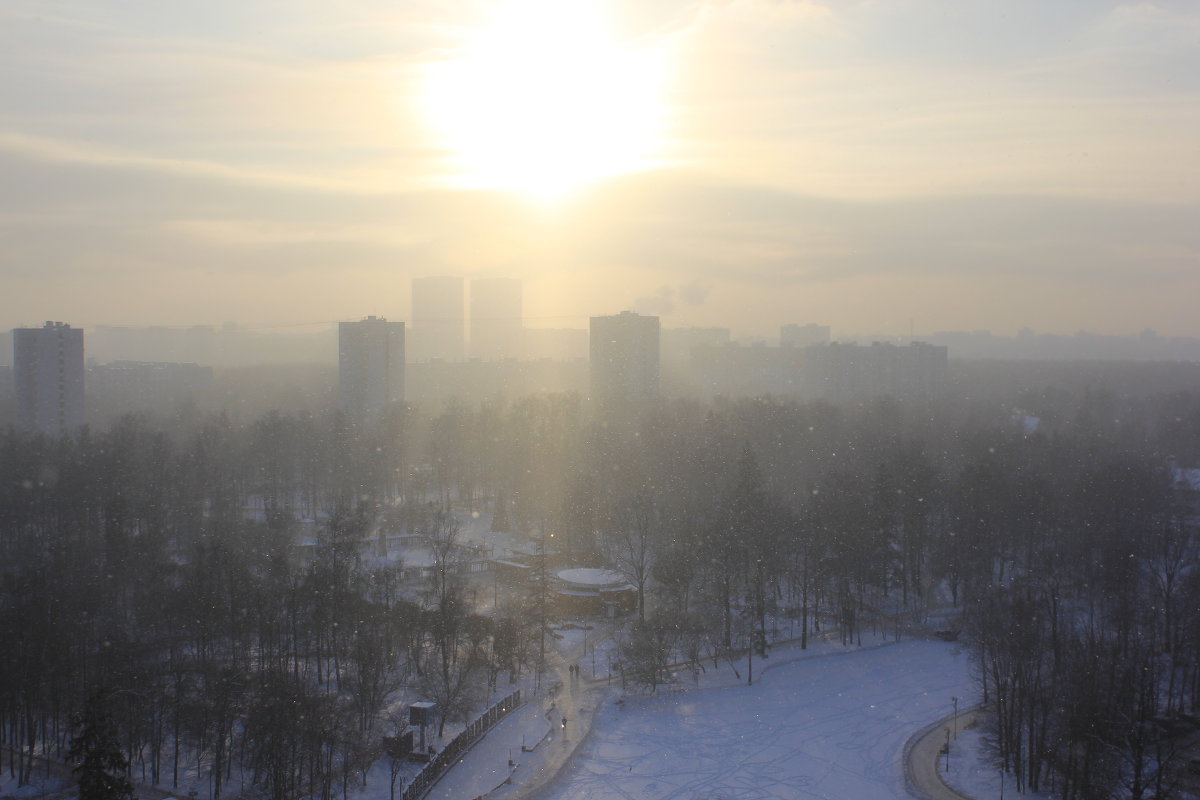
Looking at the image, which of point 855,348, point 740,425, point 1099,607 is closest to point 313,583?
point 1099,607

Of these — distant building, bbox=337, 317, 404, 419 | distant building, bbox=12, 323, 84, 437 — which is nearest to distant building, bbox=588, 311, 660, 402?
distant building, bbox=337, 317, 404, 419

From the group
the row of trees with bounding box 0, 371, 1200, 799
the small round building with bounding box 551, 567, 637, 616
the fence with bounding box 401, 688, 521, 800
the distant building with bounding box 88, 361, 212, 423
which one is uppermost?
the distant building with bounding box 88, 361, 212, 423

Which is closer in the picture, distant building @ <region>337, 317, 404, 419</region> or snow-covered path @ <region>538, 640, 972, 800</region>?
snow-covered path @ <region>538, 640, 972, 800</region>

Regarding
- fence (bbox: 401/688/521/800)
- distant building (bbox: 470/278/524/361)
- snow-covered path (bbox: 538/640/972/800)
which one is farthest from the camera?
distant building (bbox: 470/278/524/361)

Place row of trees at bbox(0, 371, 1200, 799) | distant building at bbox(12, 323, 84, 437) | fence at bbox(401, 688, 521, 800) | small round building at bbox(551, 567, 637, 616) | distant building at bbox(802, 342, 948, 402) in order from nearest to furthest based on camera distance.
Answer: fence at bbox(401, 688, 521, 800) → row of trees at bbox(0, 371, 1200, 799) → small round building at bbox(551, 567, 637, 616) → distant building at bbox(12, 323, 84, 437) → distant building at bbox(802, 342, 948, 402)

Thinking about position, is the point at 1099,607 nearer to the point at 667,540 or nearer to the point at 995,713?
the point at 995,713

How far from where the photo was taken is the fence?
1171cm

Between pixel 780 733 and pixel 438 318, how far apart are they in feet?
287

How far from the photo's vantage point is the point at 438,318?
98250mm

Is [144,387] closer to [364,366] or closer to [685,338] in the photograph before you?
[364,366]

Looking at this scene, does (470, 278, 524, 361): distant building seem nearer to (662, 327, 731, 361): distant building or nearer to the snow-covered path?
(662, 327, 731, 361): distant building

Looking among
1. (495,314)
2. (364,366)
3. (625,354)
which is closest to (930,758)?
(364,366)

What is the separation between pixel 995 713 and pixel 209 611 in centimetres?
1221

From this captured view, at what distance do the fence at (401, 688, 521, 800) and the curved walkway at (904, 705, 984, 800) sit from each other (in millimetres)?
5809
